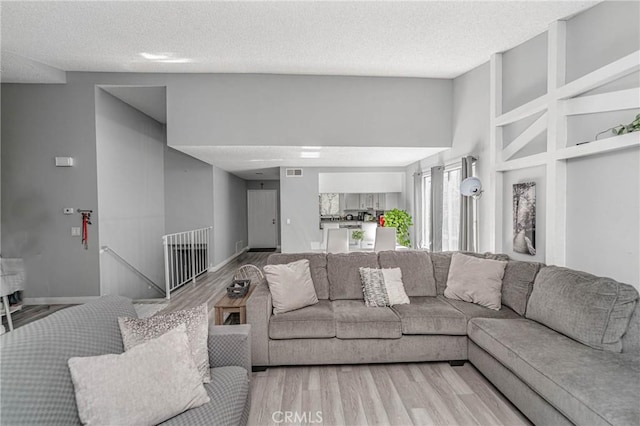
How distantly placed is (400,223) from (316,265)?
2.99 metres

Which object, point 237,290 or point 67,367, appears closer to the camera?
point 67,367

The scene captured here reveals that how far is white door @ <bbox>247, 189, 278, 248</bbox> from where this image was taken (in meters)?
10.1

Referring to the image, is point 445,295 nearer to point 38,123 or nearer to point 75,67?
point 75,67

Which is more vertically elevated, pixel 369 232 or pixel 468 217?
pixel 468 217

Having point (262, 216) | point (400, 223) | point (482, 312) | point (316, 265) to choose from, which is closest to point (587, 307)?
point (482, 312)

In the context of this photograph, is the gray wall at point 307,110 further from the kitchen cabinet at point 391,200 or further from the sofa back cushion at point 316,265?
the kitchen cabinet at point 391,200

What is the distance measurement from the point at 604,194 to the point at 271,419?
312 centimetres

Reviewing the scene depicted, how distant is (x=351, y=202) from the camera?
8.21 m

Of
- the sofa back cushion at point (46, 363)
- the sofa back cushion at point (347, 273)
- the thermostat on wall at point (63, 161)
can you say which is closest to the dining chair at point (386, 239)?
the sofa back cushion at point (347, 273)

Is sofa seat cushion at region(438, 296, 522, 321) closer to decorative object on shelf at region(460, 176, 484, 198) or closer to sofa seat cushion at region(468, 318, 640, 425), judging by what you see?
sofa seat cushion at region(468, 318, 640, 425)

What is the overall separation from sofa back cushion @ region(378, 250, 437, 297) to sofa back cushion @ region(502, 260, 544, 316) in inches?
26.2

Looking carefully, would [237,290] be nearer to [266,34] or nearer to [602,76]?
[266,34]

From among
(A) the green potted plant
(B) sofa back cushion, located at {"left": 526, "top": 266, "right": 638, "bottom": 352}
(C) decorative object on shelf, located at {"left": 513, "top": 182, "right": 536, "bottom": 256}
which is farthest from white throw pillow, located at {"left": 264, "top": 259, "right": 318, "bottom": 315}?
(A) the green potted plant

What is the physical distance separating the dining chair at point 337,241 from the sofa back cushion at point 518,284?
2635 mm
